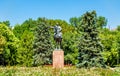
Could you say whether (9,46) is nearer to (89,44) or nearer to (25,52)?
(25,52)

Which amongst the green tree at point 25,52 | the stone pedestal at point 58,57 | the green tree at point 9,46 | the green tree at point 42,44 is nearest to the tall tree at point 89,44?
the stone pedestal at point 58,57

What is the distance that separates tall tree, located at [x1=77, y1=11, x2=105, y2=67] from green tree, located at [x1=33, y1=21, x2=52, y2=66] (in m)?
10.3

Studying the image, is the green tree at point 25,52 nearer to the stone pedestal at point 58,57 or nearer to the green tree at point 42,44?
the green tree at point 42,44

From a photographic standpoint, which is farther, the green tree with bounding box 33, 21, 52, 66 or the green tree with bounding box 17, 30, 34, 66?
the green tree with bounding box 17, 30, 34, 66

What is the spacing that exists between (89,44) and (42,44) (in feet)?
37.3

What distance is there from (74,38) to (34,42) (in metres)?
10.4

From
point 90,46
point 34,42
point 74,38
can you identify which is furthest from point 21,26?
point 90,46

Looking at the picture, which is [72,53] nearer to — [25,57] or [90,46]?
[25,57]

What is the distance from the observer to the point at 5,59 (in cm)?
5506

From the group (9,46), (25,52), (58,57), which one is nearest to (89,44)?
(58,57)

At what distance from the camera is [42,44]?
50.4 meters

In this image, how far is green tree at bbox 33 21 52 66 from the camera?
50.2 meters

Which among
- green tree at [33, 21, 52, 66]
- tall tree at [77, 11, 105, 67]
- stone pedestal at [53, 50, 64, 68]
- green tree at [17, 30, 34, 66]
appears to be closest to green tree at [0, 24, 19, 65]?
green tree at [17, 30, 34, 66]

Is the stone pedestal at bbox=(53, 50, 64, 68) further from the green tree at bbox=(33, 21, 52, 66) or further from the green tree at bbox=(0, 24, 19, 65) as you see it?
the green tree at bbox=(0, 24, 19, 65)
